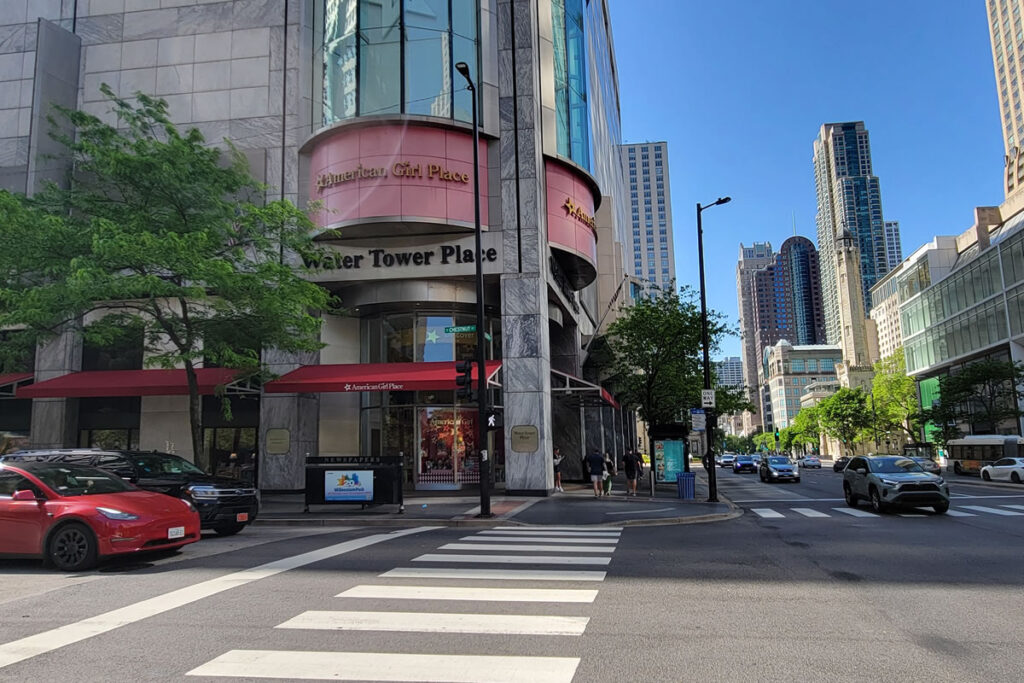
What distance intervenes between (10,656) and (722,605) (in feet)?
20.6

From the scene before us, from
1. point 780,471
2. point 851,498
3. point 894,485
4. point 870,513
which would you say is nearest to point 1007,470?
point 780,471

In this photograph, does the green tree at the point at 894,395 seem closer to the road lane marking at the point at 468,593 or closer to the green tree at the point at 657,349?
the green tree at the point at 657,349

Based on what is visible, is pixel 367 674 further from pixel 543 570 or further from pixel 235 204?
pixel 235 204

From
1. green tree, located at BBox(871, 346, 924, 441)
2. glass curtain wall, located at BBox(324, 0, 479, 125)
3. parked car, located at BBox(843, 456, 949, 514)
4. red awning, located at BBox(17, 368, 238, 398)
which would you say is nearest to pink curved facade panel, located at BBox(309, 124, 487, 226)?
glass curtain wall, located at BBox(324, 0, 479, 125)

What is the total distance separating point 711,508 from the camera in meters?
18.4

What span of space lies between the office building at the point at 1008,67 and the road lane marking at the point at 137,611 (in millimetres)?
120728

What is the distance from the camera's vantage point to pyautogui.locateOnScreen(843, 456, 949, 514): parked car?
52.2 feet

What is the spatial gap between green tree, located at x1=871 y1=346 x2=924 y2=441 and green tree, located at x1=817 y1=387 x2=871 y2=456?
2.01m

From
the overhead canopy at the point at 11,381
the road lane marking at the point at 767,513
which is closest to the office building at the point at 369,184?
the overhead canopy at the point at 11,381

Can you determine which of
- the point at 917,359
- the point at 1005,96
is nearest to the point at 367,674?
the point at 917,359

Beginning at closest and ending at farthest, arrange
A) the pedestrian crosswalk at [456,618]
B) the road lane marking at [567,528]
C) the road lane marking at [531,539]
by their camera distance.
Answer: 1. the pedestrian crosswalk at [456,618]
2. the road lane marking at [531,539]
3. the road lane marking at [567,528]

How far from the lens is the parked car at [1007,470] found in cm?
3167

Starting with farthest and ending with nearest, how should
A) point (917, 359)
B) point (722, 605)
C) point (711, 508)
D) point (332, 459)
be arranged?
point (917, 359), point (711, 508), point (332, 459), point (722, 605)

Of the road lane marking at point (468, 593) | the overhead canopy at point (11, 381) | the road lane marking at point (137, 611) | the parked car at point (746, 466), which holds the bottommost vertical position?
the parked car at point (746, 466)
